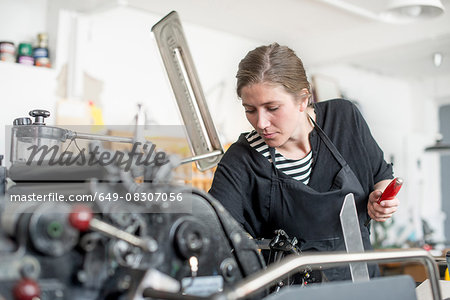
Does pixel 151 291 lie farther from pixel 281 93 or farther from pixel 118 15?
pixel 118 15

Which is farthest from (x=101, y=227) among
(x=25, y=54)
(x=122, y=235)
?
(x=25, y=54)

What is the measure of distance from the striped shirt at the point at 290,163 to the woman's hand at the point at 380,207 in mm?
209

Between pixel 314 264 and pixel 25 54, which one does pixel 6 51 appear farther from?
pixel 314 264

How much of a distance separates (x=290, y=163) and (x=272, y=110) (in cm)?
22

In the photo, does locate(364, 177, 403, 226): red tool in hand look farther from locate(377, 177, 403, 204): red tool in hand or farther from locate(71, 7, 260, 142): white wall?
locate(71, 7, 260, 142): white wall

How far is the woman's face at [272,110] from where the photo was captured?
4.99 feet

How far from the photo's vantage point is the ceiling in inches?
180

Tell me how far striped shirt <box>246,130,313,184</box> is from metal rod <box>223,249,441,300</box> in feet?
2.04

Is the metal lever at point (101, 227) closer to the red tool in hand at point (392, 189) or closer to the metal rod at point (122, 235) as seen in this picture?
the metal rod at point (122, 235)

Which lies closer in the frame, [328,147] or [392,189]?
[392,189]

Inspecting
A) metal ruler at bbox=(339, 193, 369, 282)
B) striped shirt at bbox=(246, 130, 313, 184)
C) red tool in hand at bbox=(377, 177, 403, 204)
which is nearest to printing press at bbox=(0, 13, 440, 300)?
metal ruler at bbox=(339, 193, 369, 282)

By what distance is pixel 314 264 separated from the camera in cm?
91
